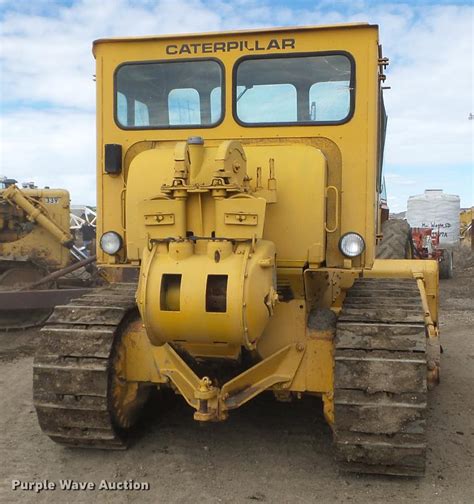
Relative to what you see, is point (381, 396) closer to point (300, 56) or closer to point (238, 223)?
point (238, 223)

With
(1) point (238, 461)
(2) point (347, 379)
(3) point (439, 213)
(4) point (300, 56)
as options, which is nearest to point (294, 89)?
(4) point (300, 56)

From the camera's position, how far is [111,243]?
5.09 m

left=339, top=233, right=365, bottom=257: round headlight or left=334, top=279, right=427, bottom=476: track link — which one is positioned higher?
left=339, top=233, right=365, bottom=257: round headlight

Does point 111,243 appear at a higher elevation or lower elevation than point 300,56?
lower

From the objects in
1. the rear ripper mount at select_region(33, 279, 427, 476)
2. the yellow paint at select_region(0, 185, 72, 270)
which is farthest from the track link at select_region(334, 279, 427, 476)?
the yellow paint at select_region(0, 185, 72, 270)

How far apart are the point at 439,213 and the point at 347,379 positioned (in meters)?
22.2

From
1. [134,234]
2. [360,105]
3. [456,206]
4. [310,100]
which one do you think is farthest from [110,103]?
[456,206]

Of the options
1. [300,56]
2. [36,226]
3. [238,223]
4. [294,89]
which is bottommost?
[36,226]

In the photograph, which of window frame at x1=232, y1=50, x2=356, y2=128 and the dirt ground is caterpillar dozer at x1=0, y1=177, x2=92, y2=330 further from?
window frame at x1=232, y1=50, x2=356, y2=128

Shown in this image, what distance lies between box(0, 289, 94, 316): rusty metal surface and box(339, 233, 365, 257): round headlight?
20.5ft

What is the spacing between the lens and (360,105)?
4891 mm

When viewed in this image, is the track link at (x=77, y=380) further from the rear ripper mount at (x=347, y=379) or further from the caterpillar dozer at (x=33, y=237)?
the caterpillar dozer at (x=33, y=237)

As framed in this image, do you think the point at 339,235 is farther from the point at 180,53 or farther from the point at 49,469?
the point at 49,469

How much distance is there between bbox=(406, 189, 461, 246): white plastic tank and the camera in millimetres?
25047
